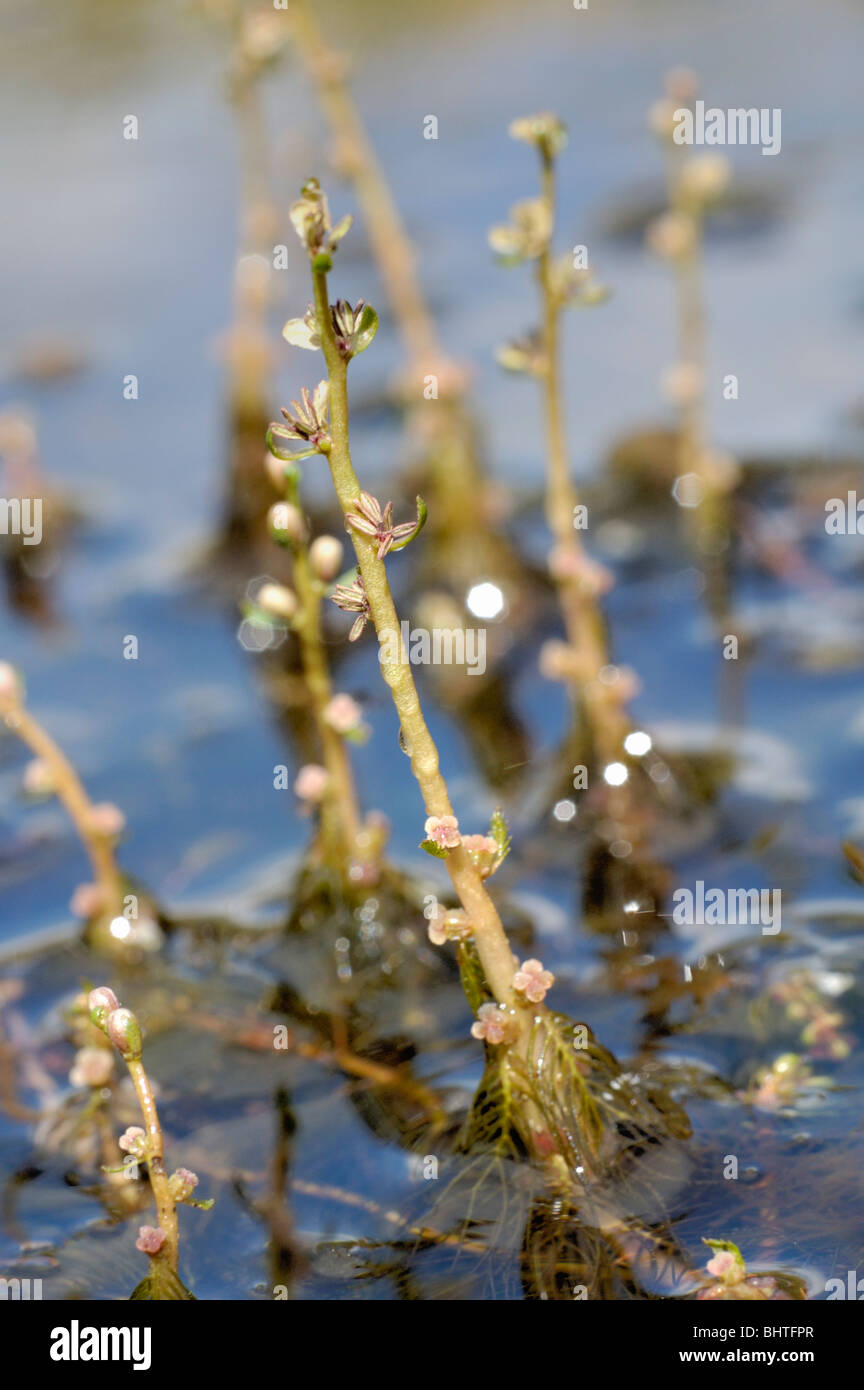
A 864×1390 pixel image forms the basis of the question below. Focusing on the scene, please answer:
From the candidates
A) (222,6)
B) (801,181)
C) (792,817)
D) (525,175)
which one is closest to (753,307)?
(801,181)

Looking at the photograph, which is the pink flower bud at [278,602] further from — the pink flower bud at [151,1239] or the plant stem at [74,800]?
the pink flower bud at [151,1239]

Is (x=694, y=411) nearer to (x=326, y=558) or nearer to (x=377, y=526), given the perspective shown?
(x=326, y=558)

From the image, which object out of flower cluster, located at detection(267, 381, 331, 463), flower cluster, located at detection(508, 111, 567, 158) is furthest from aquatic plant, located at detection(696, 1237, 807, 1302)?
flower cluster, located at detection(508, 111, 567, 158)

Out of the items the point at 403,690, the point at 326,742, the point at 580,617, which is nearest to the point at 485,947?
the point at 403,690

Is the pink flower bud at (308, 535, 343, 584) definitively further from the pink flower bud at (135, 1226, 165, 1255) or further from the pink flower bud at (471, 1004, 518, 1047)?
the pink flower bud at (135, 1226, 165, 1255)

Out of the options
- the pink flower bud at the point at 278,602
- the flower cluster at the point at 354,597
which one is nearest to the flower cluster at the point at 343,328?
the flower cluster at the point at 354,597

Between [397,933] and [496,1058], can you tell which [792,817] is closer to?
[397,933]

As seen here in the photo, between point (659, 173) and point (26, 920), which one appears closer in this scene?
point (26, 920)
